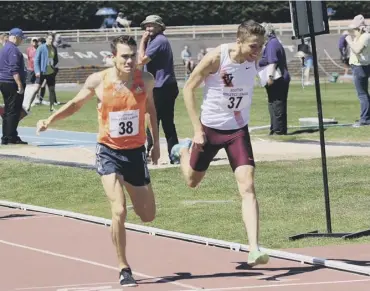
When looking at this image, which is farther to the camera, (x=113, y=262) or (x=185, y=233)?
(x=185, y=233)

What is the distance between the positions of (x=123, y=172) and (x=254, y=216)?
1.14m

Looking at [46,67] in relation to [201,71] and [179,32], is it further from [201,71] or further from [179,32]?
[179,32]

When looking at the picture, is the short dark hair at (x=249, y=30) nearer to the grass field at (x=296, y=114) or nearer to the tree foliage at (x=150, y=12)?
the grass field at (x=296, y=114)

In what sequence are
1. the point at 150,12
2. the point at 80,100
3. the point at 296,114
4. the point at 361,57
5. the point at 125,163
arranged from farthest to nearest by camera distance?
the point at 150,12, the point at 296,114, the point at 361,57, the point at 80,100, the point at 125,163

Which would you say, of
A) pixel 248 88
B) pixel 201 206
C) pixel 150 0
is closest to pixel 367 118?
pixel 201 206

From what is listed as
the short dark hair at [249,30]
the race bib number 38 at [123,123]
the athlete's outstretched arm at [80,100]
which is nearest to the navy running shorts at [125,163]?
the race bib number 38 at [123,123]

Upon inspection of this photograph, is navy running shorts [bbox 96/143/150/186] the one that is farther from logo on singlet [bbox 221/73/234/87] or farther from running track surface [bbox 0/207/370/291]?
logo on singlet [bbox 221/73/234/87]

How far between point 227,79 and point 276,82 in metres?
11.4

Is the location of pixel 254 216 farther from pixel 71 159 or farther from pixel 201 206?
pixel 71 159

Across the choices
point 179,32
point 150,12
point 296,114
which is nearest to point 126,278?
point 296,114

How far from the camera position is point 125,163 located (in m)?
9.49

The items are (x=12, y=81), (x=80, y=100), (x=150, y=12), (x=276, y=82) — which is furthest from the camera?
(x=150, y=12)

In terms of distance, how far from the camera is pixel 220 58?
10.0 m

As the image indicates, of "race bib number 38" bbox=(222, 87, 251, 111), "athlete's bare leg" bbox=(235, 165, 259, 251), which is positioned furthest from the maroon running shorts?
"race bib number 38" bbox=(222, 87, 251, 111)
